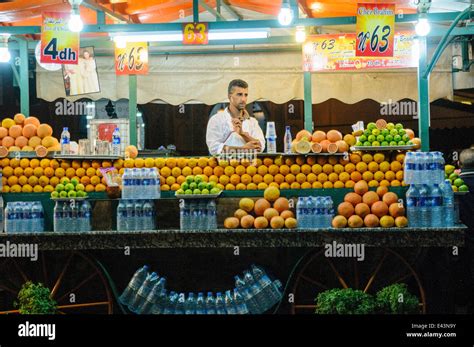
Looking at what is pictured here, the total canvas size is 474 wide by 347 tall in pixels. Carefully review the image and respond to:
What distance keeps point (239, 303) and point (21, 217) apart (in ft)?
9.08

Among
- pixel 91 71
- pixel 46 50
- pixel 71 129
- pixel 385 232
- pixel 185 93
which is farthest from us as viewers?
pixel 71 129

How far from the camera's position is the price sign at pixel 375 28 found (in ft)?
30.9

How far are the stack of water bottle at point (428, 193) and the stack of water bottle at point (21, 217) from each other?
14.3 ft

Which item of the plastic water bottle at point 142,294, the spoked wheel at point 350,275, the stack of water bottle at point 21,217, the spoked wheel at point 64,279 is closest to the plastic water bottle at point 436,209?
the spoked wheel at point 350,275

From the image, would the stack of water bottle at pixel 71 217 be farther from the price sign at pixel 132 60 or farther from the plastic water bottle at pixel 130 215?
the price sign at pixel 132 60

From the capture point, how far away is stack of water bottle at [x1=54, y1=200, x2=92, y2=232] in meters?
8.42

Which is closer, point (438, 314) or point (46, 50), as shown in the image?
point (438, 314)

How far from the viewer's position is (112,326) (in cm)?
800

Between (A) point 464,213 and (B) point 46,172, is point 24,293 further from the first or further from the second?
(A) point 464,213

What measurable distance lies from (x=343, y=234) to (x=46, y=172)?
3.68 m

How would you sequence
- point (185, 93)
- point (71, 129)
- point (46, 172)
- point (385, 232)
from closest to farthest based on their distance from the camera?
point (385, 232), point (46, 172), point (185, 93), point (71, 129)

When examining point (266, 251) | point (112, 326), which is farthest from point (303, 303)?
point (112, 326)

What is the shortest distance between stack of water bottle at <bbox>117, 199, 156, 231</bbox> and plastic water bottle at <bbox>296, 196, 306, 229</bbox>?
5.59 ft

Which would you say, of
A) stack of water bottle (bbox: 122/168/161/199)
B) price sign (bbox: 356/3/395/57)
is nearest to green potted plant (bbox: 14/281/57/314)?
stack of water bottle (bbox: 122/168/161/199)
